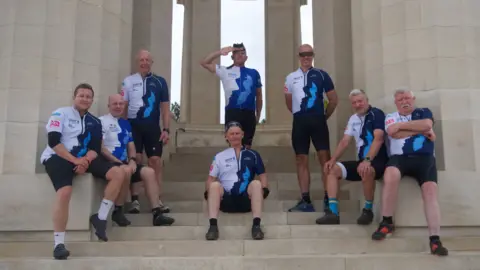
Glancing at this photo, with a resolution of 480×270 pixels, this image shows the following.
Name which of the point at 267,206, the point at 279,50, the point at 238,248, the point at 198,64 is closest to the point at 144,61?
the point at 267,206

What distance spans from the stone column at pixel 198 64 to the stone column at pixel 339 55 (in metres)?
5.86

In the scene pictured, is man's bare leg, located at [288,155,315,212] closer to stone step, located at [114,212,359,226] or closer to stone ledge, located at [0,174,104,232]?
stone step, located at [114,212,359,226]

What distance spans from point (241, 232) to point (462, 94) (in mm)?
2960

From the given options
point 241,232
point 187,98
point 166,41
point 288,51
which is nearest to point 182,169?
point 166,41

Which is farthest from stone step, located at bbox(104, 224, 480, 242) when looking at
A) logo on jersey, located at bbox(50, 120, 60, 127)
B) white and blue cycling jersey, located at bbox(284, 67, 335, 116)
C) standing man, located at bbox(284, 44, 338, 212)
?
white and blue cycling jersey, located at bbox(284, 67, 335, 116)

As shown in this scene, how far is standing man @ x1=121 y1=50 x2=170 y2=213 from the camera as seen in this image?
6.41 meters

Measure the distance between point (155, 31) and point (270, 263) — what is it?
204 inches

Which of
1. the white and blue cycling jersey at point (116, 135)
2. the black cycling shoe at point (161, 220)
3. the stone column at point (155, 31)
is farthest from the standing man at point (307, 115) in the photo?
the stone column at point (155, 31)

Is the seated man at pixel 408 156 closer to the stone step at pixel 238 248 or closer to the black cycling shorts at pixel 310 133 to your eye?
the stone step at pixel 238 248

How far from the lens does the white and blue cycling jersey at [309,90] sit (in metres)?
6.35

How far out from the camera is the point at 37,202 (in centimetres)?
560

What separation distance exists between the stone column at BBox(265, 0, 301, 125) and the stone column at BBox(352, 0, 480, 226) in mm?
7754

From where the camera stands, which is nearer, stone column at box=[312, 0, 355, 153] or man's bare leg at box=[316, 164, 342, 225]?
man's bare leg at box=[316, 164, 342, 225]

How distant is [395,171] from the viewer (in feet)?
17.3
